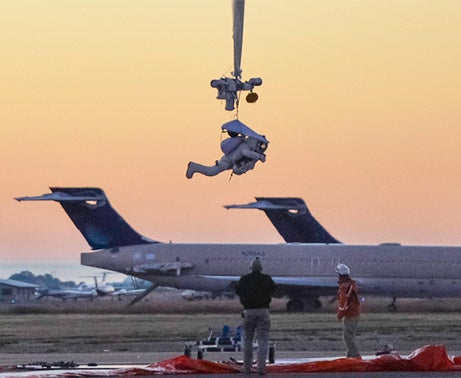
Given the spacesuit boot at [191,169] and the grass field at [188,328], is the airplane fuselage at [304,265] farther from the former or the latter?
the spacesuit boot at [191,169]

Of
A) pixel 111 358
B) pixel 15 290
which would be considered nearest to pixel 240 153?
pixel 111 358

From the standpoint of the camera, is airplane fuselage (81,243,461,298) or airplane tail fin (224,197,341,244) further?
airplane tail fin (224,197,341,244)

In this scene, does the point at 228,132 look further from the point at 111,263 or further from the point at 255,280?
the point at 111,263

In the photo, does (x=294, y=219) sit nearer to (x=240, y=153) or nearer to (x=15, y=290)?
(x=240, y=153)

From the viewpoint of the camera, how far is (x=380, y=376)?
78.9ft

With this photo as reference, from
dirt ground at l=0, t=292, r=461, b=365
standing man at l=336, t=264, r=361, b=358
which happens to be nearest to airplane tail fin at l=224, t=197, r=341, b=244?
dirt ground at l=0, t=292, r=461, b=365

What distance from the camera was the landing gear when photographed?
74.9 meters

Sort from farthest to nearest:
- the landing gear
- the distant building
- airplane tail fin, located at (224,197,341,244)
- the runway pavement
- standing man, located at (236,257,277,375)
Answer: the distant building
airplane tail fin, located at (224,197,341,244)
the landing gear
the runway pavement
standing man, located at (236,257,277,375)

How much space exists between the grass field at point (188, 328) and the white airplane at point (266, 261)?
3.61 feet

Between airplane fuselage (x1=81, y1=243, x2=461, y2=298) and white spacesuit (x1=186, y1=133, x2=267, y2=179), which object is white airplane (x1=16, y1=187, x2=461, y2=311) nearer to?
airplane fuselage (x1=81, y1=243, x2=461, y2=298)

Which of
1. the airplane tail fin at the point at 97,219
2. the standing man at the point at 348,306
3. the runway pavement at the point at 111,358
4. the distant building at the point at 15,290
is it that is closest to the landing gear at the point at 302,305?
the airplane tail fin at the point at 97,219

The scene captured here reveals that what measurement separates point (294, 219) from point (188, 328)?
3094cm

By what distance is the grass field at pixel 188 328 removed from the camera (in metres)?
41.8

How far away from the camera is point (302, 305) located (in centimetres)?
7519
